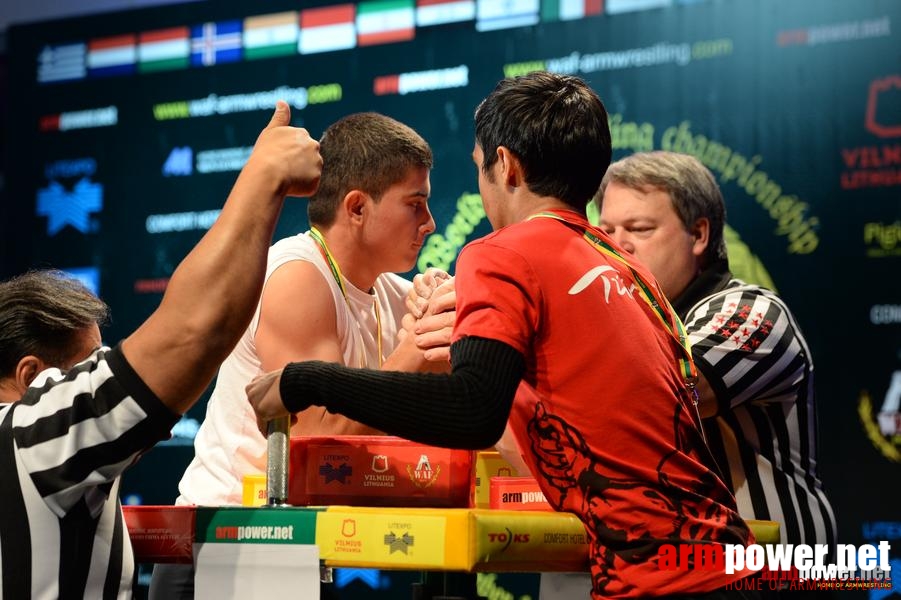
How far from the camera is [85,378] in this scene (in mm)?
1207

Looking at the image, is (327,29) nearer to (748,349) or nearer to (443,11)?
(443,11)

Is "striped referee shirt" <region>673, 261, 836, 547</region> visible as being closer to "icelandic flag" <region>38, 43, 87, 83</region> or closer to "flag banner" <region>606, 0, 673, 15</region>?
"flag banner" <region>606, 0, 673, 15</region>

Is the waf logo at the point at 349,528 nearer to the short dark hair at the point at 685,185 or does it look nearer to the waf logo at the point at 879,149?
the short dark hair at the point at 685,185

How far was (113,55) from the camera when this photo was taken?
15.4 feet

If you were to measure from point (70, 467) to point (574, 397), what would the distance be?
0.62 metres

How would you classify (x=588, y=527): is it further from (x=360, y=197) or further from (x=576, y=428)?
(x=360, y=197)

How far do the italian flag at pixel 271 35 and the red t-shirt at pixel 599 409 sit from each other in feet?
10.5

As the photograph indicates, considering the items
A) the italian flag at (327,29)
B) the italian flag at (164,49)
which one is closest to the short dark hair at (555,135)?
the italian flag at (327,29)

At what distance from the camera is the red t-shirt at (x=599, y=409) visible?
4.21ft

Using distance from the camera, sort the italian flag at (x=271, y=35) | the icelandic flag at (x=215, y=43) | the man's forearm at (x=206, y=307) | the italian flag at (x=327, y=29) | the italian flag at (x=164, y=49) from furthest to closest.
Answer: the italian flag at (x=164, y=49), the icelandic flag at (x=215, y=43), the italian flag at (x=271, y=35), the italian flag at (x=327, y=29), the man's forearm at (x=206, y=307)

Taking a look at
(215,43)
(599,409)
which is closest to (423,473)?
(599,409)

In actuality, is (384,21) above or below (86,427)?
above

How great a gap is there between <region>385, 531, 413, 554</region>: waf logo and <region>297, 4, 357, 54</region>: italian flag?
3229mm

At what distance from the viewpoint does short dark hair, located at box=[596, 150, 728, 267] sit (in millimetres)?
2416
